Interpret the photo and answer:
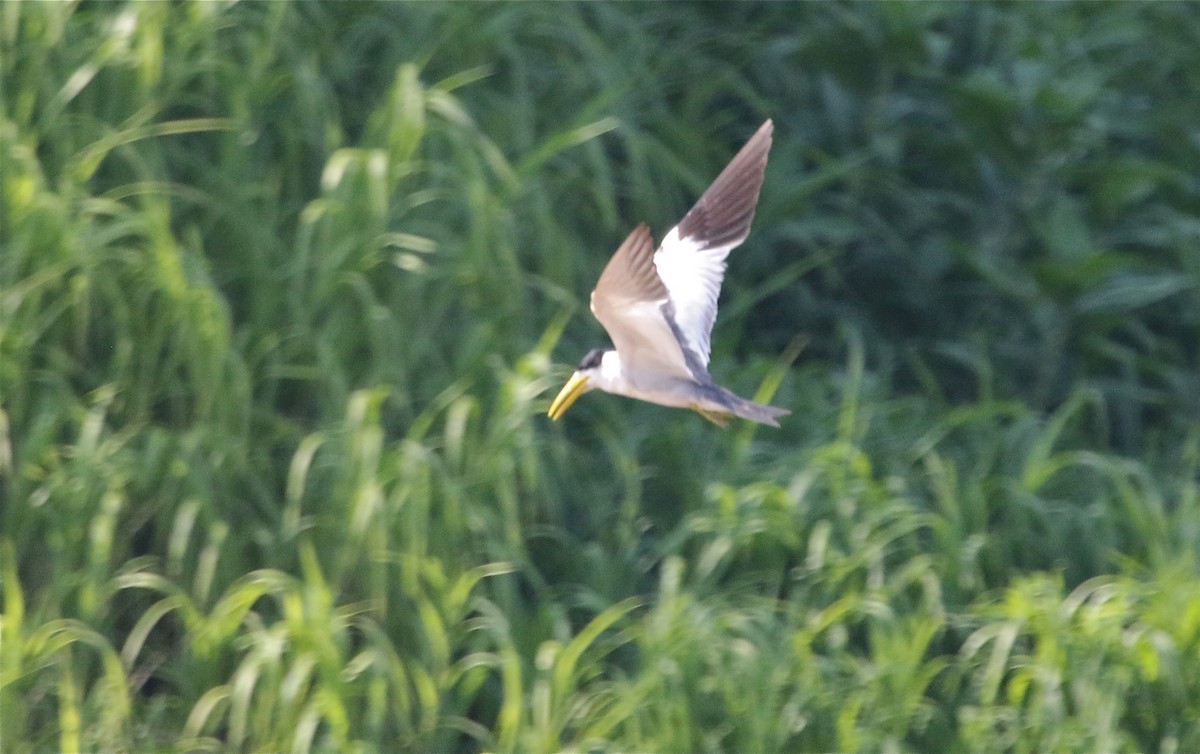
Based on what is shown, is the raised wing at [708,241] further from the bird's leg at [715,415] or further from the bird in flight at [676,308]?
the bird's leg at [715,415]

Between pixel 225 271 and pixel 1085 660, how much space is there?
2.17 metres

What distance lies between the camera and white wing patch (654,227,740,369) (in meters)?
A: 3.81

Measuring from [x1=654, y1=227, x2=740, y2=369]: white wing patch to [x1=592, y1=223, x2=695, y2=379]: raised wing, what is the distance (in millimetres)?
347

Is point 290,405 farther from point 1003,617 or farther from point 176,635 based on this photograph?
point 1003,617

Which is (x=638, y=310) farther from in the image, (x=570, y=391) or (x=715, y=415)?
(x=715, y=415)

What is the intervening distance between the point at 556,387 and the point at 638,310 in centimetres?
75

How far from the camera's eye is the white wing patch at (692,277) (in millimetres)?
3812

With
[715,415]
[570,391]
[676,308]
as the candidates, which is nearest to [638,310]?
[570,391]

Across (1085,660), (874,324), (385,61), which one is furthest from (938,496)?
(385,61)

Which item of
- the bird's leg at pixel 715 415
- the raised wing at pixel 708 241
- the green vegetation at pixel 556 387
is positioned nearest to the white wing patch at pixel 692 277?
the raised wing at pixel 708 241

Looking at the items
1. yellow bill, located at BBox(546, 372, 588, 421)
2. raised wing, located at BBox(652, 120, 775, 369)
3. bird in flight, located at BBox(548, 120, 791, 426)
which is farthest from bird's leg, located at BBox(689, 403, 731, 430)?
yellow bill, located at BBox(546, 372, 588, 421)

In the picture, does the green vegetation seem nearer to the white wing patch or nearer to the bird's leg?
the bird's leg

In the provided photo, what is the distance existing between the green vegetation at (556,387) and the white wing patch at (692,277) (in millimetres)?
311

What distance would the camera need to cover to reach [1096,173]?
15.5ft
